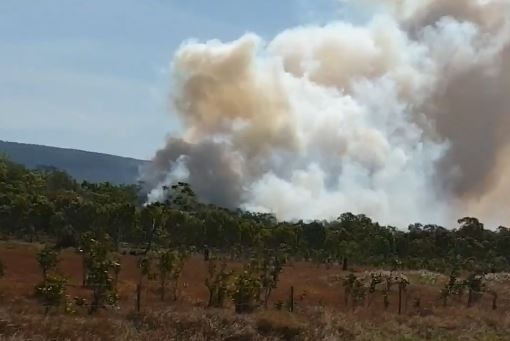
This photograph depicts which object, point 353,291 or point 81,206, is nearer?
point 353,291

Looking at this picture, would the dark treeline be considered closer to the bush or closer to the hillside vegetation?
the hillside vegetation

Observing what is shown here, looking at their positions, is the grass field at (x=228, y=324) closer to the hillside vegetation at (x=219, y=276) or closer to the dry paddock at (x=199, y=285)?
the hillside vegetation at (x=219, y=276)

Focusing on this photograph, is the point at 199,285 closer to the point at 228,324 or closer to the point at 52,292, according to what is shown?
the point at 52,292

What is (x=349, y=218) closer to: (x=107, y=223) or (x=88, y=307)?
(x=107, y=223)

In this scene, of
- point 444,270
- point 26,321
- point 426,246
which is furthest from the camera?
point 426,246

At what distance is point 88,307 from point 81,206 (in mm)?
50293

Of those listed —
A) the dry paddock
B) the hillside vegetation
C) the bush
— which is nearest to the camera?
the hillside vegetation

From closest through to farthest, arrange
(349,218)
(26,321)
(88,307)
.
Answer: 1. (26,321)
2. (88,307)
3. (349,218)

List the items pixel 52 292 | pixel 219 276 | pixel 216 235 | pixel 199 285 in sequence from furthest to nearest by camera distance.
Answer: pixel 216 235
pixel 199 285
pixel 219 276
pixel 52 292

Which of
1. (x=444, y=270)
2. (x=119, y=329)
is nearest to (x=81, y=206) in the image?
(x=444, y=270)

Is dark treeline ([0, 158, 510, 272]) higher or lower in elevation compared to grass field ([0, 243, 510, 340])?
higher

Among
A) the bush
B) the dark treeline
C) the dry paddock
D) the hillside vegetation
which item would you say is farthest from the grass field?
the dark treeline

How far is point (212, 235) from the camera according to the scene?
234 ft

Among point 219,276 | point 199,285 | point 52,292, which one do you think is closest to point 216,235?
point 199,285
